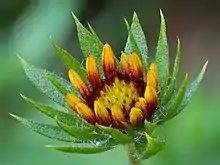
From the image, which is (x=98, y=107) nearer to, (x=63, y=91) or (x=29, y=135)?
(x=63, y=91)

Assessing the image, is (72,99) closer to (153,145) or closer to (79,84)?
(79,84)

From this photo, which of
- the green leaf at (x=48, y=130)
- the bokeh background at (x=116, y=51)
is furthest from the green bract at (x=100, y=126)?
the bokeh background at (x=116, y=51)

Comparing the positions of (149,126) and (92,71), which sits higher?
(92,71)

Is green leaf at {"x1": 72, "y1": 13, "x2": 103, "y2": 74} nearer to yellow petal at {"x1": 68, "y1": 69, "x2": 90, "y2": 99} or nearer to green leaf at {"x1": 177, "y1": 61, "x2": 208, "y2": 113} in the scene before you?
yellow petal at {"x1": 68, "y1": 69, "x2": 90, "y2": 99}

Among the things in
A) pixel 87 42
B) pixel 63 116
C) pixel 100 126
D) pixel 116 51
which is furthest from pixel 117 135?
pixel 116 51

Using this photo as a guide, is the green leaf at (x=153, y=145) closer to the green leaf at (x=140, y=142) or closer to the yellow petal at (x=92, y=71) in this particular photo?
the green leaf at (x=140, y=142)

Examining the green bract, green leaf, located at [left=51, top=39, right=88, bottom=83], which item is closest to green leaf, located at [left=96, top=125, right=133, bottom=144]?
the green bract
